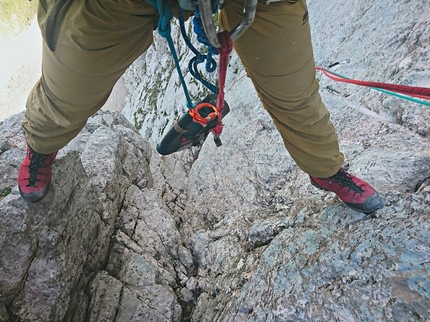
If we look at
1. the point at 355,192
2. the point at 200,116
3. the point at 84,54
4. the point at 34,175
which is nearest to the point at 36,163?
the point at 34,175

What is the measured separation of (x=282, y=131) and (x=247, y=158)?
340 centimetres

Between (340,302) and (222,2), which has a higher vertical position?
(222,2)

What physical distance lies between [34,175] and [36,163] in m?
0.18

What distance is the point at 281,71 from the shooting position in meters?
2.04

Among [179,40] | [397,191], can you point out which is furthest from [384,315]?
[179,40]

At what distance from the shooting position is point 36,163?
2631mm

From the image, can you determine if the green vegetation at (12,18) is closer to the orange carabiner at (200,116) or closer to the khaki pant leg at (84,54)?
the orange carabiner at (200,116)

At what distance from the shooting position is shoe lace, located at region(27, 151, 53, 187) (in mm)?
2574

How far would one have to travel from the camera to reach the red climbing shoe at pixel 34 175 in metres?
2.60

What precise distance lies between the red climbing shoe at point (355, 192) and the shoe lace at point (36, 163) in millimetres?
2472

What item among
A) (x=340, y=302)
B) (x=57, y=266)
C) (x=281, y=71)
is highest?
(x=281, y=71)

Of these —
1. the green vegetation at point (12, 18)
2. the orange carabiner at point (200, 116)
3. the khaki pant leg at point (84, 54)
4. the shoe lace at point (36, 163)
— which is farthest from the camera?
the green vegetation at point (12, 18)

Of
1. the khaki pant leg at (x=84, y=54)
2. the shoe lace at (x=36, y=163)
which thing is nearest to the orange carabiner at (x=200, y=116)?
the khaki pant leg at (x=84, y=54)

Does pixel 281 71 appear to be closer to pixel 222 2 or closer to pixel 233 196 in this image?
pixel 222 2
